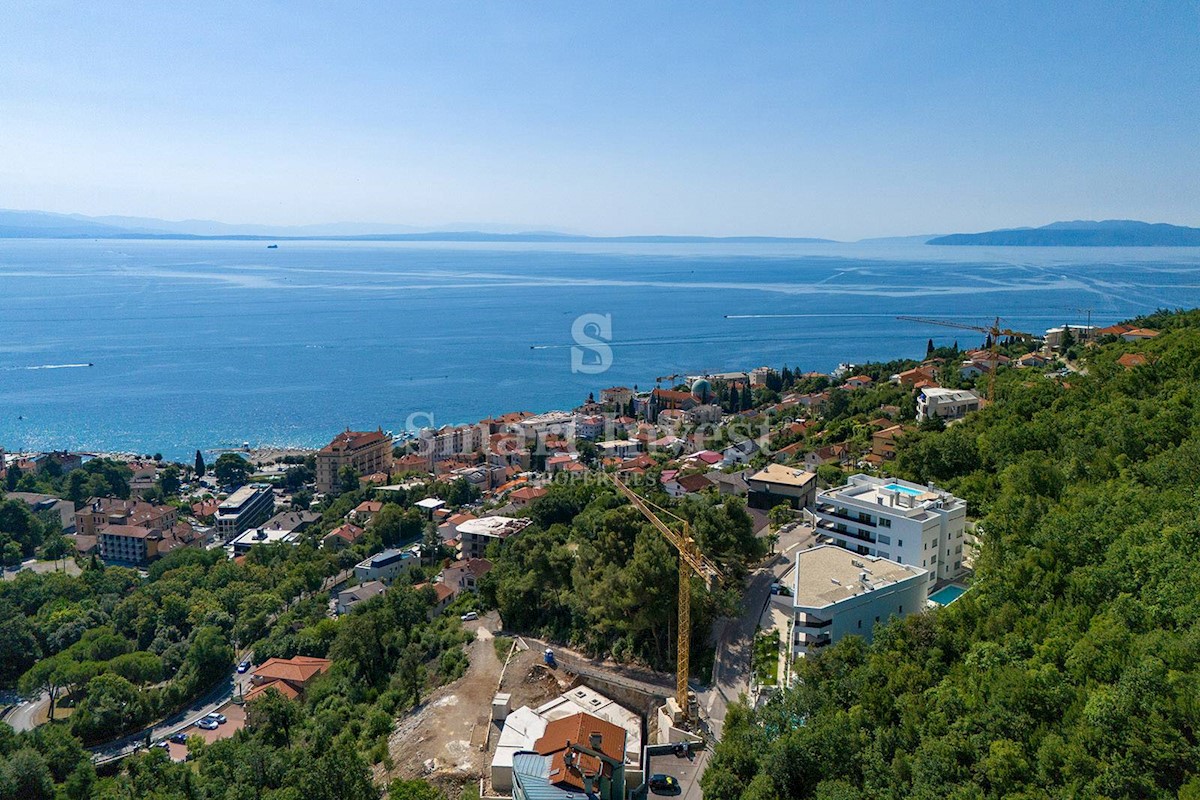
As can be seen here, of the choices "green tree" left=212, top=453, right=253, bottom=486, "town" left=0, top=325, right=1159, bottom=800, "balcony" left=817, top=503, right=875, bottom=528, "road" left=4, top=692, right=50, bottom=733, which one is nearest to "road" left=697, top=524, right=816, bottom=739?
"town" left=0, top=325, right=1159, bottom=800

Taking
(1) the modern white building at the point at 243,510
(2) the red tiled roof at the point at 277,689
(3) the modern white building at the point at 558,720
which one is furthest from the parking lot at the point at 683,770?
(1) the modern white building at the point at 243,510

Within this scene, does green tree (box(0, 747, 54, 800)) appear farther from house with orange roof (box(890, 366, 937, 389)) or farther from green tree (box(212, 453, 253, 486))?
house with orange roof (box(890, 366, 937, 389))

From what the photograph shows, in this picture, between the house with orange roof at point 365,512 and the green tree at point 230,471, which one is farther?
the green tree at point 230,471

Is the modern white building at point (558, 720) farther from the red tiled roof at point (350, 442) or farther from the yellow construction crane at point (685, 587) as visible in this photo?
the red tiled roof at point (350, 442)

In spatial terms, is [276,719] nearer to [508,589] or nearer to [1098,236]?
[508,589]

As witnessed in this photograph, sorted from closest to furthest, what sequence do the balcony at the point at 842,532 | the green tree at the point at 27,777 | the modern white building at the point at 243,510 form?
the green tree at the point at 27,777 < the balcony at the point at 842,532 < the modern white building at the point at 243,510

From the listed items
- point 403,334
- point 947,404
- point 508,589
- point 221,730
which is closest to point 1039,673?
point 508,589

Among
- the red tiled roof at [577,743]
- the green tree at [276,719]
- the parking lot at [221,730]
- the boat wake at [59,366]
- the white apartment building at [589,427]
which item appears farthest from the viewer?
the boat wake at [59,366]
